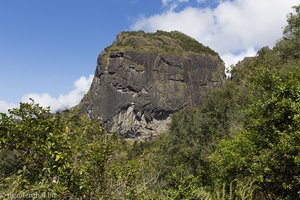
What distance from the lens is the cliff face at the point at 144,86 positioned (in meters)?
132

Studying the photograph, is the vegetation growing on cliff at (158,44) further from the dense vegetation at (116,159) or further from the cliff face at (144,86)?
the dense vegetation at (116,159)

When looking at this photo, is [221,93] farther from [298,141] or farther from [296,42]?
[298,141]

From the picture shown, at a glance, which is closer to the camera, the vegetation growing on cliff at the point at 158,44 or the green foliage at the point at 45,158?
the green foliage at the point at 45,158

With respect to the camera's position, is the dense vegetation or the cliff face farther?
the cliff face

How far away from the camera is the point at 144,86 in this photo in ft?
435

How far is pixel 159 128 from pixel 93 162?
13046 cm

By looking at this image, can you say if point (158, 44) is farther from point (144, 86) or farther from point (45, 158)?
point (45, 158)

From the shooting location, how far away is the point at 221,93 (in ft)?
146

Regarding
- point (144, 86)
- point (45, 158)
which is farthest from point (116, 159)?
point (144, 86)

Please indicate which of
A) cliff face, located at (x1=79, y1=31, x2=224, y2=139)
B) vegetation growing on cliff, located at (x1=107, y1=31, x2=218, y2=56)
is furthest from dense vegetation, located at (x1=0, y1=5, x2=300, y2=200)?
vegetation growing on cliff, located at (x1=107, y1=31, x2=218, y2=56)

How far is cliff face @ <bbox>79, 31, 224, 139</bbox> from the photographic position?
132 m

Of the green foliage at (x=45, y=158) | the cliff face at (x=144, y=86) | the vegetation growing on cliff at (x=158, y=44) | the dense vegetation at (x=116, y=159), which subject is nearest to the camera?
the green foliage at (x=45, y=158)

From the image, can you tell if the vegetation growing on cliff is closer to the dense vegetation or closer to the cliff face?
the cliff face

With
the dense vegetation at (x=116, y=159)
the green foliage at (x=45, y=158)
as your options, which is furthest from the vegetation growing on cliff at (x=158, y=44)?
the green foliage at (x=45, y=158)
